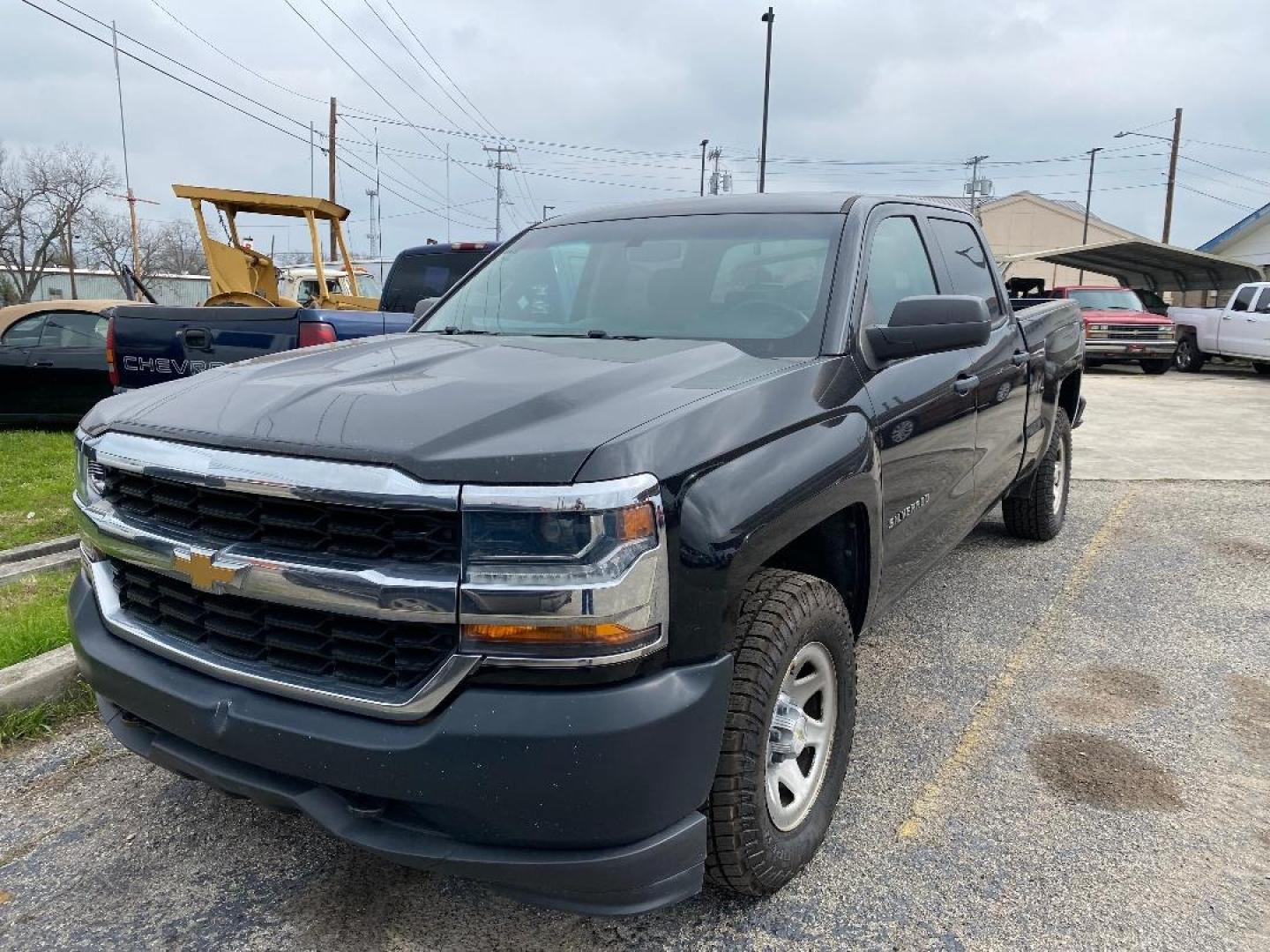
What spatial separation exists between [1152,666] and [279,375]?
374cm

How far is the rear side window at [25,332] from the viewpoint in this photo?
9461mm

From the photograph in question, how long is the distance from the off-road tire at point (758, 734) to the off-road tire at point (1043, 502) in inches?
148

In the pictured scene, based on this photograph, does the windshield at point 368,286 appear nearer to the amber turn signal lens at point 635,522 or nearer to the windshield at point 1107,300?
the windshield at point 1107,300

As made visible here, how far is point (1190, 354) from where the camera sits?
21750 mm

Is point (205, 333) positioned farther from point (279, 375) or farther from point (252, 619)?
point (252, 619)

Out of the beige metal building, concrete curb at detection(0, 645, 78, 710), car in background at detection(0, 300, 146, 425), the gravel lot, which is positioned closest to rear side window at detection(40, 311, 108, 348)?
car in background at detection(0, 300, 146, 425)

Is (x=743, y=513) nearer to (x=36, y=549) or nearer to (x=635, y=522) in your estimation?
(x=635, y=522)

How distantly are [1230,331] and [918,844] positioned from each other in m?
21.3

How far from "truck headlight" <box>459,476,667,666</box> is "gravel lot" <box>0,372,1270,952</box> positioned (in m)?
0.98

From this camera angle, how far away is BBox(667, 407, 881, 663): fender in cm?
200

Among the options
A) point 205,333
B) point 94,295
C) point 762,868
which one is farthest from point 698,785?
point 94,295

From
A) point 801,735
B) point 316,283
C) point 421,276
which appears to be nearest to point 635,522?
point 801,735

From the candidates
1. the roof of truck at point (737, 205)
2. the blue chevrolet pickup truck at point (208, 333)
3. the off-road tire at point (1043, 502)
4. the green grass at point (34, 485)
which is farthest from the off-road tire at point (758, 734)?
the green grass at point (34, 485)

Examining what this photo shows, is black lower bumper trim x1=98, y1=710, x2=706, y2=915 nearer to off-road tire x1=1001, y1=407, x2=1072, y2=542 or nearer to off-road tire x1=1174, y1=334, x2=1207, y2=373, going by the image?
off-road tire x1=1001, y1=407, x2=1072, y2=542
